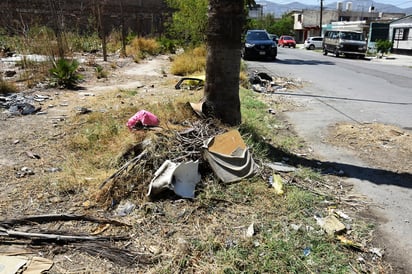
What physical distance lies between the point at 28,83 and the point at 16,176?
588cm

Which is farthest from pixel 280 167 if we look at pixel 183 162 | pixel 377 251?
pixel 377 251

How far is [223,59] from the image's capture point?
5000 mm

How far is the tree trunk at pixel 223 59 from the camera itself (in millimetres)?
4871

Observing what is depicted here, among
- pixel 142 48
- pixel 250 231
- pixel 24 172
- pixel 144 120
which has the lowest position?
pixel 250 231

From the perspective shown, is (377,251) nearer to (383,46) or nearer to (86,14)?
(86,14)

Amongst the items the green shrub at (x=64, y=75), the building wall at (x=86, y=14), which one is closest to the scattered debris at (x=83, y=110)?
the green shrub at (x=64, y=75)

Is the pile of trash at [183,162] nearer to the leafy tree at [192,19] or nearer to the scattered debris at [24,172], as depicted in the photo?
the scattered debris at [24,172]

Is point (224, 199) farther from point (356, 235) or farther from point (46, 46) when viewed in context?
point (46, 46)

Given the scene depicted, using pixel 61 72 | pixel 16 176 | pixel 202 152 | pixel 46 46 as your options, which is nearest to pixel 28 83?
pixel 61 72

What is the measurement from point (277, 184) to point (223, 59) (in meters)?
2.00

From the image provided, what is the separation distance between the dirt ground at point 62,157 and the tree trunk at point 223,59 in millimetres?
1928

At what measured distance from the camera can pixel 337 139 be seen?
5973 millimetres

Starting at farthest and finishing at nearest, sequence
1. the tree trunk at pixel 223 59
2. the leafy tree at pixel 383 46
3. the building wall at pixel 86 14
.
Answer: the leafy tree at pixel 383 46
the building wall at pixel 86 14
the tree trunk at pixel 223 59

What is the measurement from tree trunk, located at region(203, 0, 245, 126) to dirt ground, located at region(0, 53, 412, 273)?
193 centimetres
